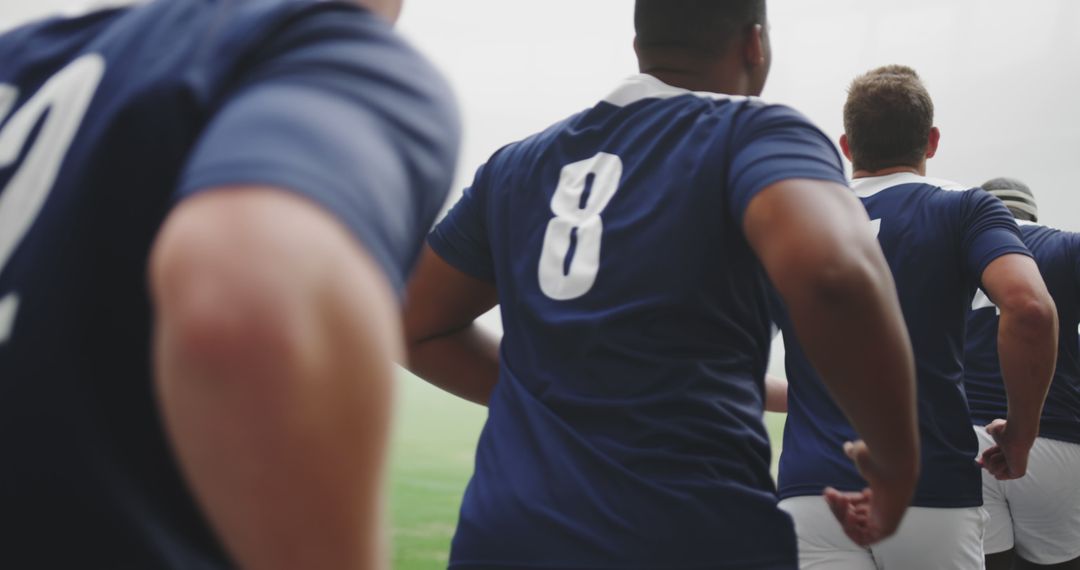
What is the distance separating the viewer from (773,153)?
1001 mm

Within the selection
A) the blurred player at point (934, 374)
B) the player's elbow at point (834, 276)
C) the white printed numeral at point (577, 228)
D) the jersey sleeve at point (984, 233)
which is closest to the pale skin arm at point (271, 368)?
the player's elbow at point (834, 276)

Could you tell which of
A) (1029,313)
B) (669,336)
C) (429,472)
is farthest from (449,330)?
(429,472)

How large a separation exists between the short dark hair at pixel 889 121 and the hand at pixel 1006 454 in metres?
0.61

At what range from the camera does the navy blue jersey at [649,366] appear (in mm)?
1047

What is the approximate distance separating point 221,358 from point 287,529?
0.06 m

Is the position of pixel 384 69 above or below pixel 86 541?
above

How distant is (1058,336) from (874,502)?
199cm

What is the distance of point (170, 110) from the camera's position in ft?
1.27

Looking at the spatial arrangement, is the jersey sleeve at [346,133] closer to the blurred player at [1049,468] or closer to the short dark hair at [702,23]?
the short dark hair at [702,23]

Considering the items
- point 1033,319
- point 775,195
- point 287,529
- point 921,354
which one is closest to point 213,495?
point 287,529

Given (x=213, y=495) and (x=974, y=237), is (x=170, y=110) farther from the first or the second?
(x=974, y=237)

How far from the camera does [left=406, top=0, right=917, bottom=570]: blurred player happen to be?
0.97 metres

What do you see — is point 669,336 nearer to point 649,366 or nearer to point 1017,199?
point 649,366

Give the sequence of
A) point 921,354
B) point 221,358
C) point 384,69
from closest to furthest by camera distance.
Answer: point 221,358 → point 384,69 → point 921,354
